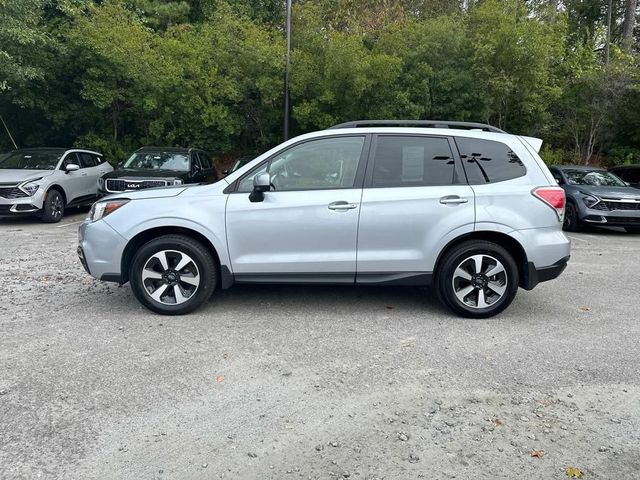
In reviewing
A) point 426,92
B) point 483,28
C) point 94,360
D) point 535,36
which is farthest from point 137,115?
point 94,360

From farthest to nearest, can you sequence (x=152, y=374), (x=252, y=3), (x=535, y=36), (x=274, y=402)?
(x=252, y=3), (x=535, y=36), (x=152, y=374), (x=274, y=402)

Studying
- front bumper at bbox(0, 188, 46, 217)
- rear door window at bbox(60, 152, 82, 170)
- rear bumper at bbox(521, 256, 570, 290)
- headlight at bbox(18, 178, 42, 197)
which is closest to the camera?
rear bumper at bbox(521, 256, 570, 290)

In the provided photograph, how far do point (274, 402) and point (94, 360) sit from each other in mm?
1585

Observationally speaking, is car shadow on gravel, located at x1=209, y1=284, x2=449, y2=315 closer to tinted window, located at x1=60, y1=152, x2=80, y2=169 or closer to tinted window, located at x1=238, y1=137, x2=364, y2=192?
tinted window, located at x1=238, y1=137, x2=364, y2=192

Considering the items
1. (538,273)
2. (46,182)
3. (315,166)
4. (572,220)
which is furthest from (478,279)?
(46,182)

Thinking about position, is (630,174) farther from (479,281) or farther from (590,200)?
(479,281)

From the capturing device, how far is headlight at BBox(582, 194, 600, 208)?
1142 cm

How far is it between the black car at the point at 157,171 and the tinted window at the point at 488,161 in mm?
7216

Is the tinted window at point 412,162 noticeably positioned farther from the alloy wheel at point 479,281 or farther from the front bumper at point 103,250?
the front bumper at point 103,250

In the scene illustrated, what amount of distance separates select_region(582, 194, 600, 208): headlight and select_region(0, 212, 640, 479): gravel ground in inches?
231

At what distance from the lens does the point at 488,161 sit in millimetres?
5363

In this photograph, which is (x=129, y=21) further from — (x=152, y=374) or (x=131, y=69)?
(x=152, y=374)

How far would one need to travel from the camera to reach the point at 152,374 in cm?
397

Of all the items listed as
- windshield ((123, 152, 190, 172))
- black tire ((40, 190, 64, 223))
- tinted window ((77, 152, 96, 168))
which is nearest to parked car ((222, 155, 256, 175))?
windshield ((123, 152, 190, 172))
